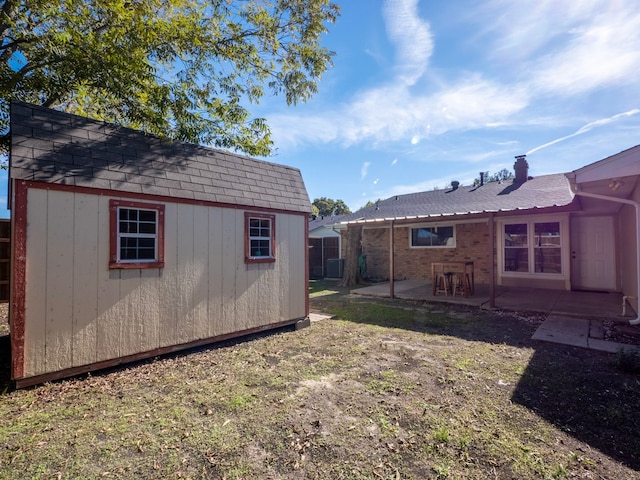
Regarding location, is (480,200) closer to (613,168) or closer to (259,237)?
(613,168)

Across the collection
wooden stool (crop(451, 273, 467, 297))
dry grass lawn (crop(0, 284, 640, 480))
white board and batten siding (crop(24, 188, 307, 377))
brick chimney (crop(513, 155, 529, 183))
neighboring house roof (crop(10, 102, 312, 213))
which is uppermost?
brick chimney (crop(513, 155, 529, 183))

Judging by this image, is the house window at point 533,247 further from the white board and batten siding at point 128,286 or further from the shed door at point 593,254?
the white board and batten siding at point 128,286

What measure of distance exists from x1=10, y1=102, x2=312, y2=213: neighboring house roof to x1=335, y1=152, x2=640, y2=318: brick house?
16.5ft

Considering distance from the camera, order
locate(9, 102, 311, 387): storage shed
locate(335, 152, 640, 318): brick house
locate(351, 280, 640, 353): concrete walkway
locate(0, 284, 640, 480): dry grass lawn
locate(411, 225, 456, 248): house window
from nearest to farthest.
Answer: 1. locate(0, 284, 640, 480): dry grass lawn
2. locate(9, 102, 311, 387): storage shed
3. locate(351, 280, 640, 353): concrete walkway
4. locate(335, 152, 640, 318): brick house
5. locate(411, 225, 456, 248): house window

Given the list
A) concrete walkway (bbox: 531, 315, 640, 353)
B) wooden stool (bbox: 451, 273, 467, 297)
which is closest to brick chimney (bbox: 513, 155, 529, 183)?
wooden stool (bbox: 451, 273, 467, 297)

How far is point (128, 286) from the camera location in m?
4.09

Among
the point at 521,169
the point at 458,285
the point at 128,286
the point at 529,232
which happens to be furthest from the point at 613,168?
the point at 521,169

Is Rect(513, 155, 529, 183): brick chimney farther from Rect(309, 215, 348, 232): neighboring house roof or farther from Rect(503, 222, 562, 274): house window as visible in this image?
Rect(309, 215, 348, 232): neighboring house roof

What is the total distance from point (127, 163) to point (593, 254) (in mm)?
12758

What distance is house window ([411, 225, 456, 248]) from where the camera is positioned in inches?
482

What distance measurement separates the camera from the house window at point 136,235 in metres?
3.97

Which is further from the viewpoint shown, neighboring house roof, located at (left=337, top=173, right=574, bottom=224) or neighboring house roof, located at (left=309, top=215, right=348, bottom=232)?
neighboring house roof, located at (left=309, top=215, right=348, bottom=232)

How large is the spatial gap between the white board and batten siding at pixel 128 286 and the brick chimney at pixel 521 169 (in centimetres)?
1149

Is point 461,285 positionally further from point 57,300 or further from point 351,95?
point 57,300
